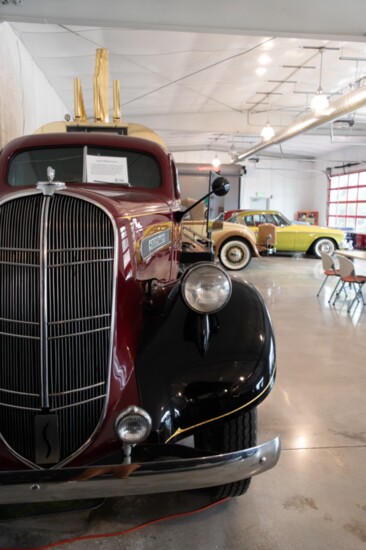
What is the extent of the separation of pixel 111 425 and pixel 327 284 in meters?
7.48

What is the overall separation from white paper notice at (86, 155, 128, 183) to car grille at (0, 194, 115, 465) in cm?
110

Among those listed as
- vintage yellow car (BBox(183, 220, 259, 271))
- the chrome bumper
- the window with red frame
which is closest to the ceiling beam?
the chrome bumper

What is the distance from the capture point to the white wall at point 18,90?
17.9 feet

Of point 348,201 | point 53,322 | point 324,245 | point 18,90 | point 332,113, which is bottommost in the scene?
point 324,245

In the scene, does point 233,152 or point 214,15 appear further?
point 233,152

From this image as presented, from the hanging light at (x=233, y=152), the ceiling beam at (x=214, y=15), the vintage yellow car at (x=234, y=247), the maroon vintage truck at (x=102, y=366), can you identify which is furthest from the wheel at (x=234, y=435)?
Answer: the hanging light at (x=233, y=152)

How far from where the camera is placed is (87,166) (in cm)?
276

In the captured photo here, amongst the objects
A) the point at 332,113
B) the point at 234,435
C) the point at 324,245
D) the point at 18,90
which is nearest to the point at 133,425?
the point at 234,435

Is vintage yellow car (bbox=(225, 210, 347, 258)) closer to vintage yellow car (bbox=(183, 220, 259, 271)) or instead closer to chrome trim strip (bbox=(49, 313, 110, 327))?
vintage yellow car (bbox=(183, 220, 259, 271))

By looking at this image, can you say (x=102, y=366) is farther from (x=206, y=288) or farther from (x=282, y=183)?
(x=282, y=183)

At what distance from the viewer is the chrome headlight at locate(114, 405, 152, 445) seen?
5.10ft

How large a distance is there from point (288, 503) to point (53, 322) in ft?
4.97

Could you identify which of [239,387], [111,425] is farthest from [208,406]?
[111,425]

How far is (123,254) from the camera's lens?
1756mm
